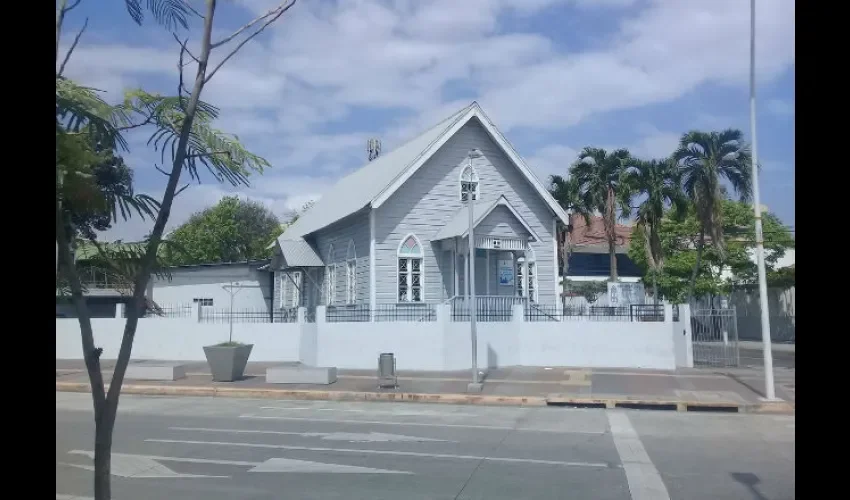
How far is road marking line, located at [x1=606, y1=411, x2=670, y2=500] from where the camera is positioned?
8.18m

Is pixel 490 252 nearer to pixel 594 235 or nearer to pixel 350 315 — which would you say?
pixel 350 315

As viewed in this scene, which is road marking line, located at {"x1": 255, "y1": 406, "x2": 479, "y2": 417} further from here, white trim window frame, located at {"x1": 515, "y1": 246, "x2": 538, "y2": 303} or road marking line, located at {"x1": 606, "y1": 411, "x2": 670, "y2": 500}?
white trim window frame, located at {"x1": 515, "y1": 246, "x2": 538, "y2": 303}

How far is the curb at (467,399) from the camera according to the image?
15750 millimetres

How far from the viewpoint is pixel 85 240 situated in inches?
133

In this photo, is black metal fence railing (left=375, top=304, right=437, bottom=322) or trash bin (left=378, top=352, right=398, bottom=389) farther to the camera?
black metal fence railing (left=375, top=304, right=437, bottom=322)

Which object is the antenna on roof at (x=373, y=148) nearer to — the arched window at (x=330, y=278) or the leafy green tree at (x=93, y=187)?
the arched window at (x=330, y=278)

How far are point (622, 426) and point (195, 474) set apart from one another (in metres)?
7.69

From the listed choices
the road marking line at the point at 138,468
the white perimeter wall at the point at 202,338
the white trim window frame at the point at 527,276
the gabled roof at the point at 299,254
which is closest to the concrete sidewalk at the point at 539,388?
the white perimeter wall at the point at 202,338

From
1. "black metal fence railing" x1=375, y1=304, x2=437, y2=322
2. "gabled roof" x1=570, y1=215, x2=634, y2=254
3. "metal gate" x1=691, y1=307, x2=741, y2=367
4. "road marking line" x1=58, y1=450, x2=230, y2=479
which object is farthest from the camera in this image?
"gabled roof" x1=570, y1=215, x2=634, y2=254

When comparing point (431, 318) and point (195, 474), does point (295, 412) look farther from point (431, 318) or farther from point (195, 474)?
point (431, 318)

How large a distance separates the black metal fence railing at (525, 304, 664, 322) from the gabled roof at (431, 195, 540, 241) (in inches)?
113

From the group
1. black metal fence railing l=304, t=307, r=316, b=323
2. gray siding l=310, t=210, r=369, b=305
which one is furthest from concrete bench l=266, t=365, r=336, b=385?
black metal fence railing l=304, t=307, r=316, b=323
